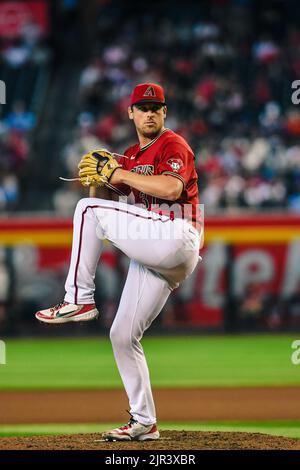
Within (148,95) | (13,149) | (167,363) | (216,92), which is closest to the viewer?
(148,95)

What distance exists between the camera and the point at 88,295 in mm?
5824

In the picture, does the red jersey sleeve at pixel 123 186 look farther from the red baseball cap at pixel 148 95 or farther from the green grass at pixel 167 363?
the green grass at pixel 167 363

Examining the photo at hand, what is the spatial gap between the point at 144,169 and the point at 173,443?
180 centimetres

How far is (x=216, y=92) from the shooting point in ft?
59.3

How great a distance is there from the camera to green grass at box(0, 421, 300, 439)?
24.4 ft

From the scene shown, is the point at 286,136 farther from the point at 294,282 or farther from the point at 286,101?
the point at 294,282

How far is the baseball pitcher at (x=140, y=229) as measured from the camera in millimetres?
5750

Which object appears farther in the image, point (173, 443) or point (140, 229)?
point (173, 443)

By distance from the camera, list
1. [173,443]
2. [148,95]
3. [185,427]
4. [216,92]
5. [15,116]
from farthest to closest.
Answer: [15,116] → [216,92] → [185,427] → [173,443] → [148,95]

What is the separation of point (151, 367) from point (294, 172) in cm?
560

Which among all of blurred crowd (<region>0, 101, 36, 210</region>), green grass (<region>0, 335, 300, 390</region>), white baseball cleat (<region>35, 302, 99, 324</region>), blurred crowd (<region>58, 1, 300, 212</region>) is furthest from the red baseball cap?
blurred crowd (<region>0, 101, 36, 210</region>)

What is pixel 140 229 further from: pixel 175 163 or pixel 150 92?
pixel 150 92

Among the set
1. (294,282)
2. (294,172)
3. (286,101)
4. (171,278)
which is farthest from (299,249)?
(171,278)

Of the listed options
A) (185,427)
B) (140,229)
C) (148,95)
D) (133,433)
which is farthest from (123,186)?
(185,427)
